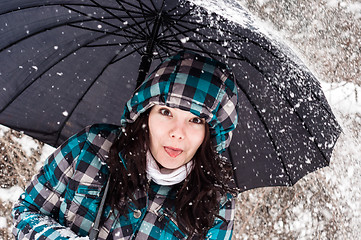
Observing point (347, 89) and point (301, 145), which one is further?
point (347, 89)

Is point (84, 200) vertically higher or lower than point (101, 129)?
lower

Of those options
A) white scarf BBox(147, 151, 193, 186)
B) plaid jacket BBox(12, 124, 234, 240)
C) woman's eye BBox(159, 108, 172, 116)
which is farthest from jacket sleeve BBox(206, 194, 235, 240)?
woman's eye BBox(159, 108, 172, 116)

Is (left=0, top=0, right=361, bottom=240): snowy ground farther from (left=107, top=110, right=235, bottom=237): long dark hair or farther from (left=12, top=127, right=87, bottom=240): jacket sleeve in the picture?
(left=107, top=110, right=235, bottom=237): long dark hair

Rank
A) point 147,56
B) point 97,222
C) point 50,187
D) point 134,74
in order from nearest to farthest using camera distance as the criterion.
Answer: point 97,222 → point 50,187 → point 147,56 → point 134,74

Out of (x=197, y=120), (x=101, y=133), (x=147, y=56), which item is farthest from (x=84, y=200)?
(x=147, y=56)

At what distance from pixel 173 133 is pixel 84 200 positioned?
51cm

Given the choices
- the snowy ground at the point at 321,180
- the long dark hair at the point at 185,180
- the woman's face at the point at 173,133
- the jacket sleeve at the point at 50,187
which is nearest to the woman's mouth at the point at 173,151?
the woman's face at the point at 173,133

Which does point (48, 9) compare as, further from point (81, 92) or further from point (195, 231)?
point (195, 231)

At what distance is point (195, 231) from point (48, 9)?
1271 millimetres

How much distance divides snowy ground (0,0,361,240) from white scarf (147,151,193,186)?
291 cm

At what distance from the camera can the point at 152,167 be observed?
173 cm

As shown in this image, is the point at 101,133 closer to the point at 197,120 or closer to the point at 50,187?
the point at 50,187

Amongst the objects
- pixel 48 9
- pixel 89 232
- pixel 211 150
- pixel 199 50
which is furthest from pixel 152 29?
pixel 89 232

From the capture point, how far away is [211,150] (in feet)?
5.82
